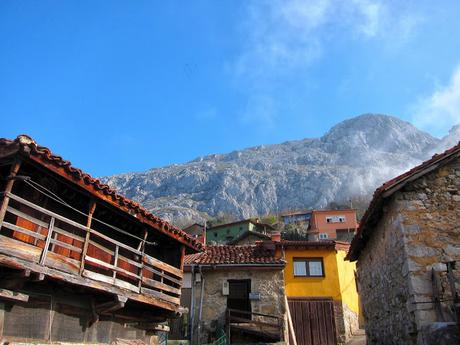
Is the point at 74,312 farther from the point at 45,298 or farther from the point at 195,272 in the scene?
the point at 195,272

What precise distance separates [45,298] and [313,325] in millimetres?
16178

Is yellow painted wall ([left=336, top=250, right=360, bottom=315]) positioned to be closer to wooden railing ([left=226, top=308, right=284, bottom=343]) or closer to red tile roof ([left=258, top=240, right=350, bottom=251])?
red tile roof ([left=258, top=240, right=350, bottom=251])

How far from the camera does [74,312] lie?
949 centimetres

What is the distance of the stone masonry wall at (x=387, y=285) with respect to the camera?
947cm

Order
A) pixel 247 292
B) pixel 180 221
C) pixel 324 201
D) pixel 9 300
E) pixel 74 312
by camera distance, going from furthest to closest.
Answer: pixel 324 201 < pixel 180 221 < pixel 247 292 < pixel 74 312 < pixel 9 300

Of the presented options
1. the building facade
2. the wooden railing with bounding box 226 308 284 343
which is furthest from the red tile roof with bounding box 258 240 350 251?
the building facade

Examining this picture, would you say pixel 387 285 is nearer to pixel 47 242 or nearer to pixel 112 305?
pixel 112 305

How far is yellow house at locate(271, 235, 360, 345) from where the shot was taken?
21.5 meters

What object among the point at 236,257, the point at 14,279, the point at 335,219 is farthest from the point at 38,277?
the point at 335,219

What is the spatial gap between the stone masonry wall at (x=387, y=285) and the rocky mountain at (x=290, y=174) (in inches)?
2916

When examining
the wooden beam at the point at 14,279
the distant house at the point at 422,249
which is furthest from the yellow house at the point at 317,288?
the wooden beam at the point at 14,279

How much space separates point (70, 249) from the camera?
29.5ft

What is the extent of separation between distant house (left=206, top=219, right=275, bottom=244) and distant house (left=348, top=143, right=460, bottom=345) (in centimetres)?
4168

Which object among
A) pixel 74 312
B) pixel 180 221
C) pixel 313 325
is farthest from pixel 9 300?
pixel 180 221
